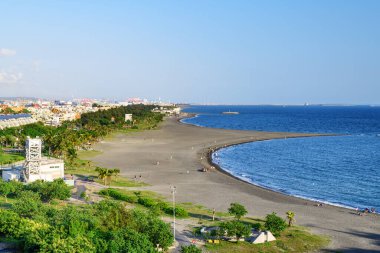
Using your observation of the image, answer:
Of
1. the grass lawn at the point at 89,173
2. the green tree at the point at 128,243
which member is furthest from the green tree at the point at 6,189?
the green tree at the point at 128,243

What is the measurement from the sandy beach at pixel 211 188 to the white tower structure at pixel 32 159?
689 inches

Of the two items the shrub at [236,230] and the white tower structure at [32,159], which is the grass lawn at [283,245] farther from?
the white tower structure at [32,159]

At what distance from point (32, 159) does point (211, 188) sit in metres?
26.8

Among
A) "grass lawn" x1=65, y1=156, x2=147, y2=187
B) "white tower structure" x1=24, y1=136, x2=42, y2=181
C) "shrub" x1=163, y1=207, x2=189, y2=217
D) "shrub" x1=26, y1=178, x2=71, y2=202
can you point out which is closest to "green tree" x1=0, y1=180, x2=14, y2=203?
"shrub" x1=26, y1=178, x2=71, y2=202

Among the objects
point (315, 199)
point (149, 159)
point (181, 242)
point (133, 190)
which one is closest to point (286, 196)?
point (315, 199)

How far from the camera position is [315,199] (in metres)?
60.9

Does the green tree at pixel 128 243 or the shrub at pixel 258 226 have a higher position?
the green tree at pixel 128 243

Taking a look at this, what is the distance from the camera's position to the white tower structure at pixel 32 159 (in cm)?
6113

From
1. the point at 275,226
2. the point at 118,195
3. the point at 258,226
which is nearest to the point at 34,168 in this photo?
the point at 118,195

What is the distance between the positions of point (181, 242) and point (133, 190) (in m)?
24.8

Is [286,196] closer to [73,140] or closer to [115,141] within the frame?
[73,140]

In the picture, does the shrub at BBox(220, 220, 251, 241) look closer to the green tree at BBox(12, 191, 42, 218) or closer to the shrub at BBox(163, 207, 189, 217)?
the shrub at BBox(163, 207, 189, 217)

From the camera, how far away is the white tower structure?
61.1 metres

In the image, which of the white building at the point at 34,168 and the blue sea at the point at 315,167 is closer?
the white building at the point at 34,168
